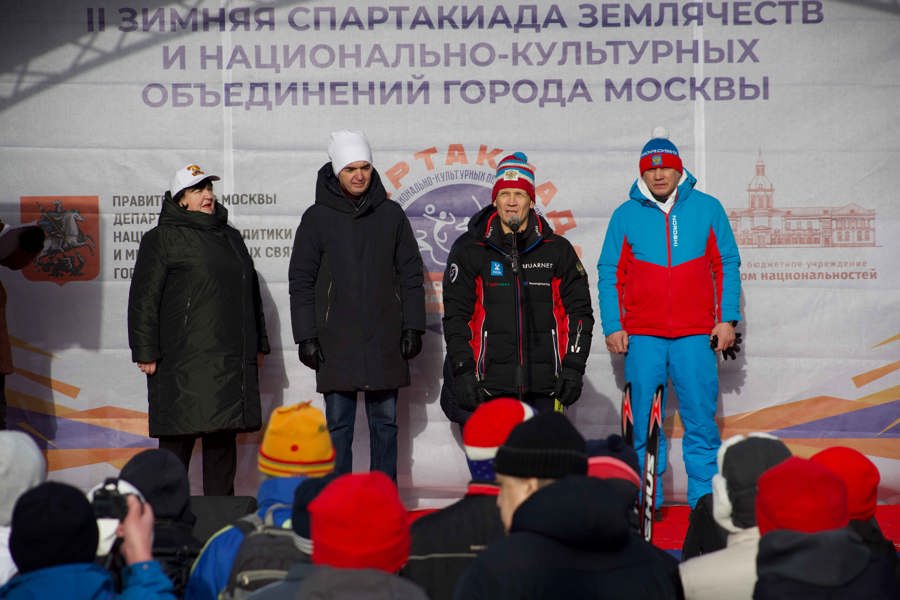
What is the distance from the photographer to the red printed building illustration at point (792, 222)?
6.44m

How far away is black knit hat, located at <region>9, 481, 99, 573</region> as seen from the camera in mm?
2406

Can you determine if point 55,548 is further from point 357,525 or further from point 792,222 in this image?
point 792,222

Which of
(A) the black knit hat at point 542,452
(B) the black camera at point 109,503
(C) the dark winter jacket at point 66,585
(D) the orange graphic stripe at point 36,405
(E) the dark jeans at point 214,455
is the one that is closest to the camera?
(C) the dark winter jacket at point 66,585

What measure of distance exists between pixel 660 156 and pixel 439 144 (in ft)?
4.07

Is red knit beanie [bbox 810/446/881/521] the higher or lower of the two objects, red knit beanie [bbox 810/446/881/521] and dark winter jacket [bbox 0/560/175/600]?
the higher

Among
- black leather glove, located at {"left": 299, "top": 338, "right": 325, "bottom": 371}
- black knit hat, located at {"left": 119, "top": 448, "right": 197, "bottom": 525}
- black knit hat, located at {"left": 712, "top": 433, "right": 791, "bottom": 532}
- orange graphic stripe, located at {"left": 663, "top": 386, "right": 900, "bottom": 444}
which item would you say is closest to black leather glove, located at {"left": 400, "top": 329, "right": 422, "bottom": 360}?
black leather glove, located at {"left": 299, "top": 338, "right": 325, "bottom": 371}

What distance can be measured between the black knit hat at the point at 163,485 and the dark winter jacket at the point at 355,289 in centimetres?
253

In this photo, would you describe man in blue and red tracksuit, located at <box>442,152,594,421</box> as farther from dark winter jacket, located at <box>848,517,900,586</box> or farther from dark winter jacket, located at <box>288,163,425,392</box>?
dark winter jacket, located at <box>848,517,900,586</box>

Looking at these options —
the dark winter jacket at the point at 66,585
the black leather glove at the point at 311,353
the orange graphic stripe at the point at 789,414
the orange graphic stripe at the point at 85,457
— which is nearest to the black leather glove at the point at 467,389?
the black leather glove at the point at 311,353

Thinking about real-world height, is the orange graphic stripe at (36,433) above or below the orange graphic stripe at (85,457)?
above

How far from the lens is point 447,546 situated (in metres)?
2.85

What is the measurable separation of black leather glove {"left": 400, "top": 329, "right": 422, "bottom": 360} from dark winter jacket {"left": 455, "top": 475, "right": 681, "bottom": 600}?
3430 mm

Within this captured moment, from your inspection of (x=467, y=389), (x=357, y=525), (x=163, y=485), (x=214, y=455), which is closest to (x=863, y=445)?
(x=467, y=389)

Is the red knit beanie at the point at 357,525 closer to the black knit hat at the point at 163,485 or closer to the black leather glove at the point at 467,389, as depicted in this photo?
the black knit hat at the point at 163,485
